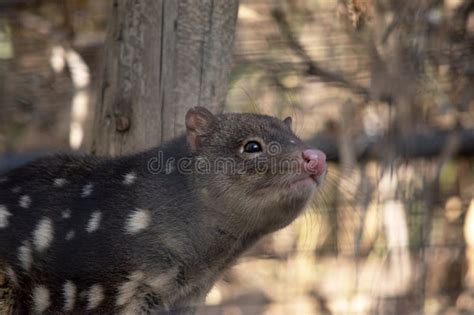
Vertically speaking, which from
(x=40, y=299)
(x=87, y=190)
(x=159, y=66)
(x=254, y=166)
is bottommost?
(x=40, y=299)

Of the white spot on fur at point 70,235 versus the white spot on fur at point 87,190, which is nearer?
the white spot on fur at point 70,235

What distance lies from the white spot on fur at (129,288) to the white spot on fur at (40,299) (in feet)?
1.02

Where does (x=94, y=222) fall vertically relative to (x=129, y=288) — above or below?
above

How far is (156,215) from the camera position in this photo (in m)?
3.82

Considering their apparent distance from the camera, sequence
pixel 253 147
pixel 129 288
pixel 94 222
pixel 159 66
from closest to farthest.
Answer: pixel 129 288
pixel 94 222
pixel 253 147
pixel 159 66

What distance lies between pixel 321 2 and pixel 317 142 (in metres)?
1.34

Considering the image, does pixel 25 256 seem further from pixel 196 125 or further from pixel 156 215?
pixel 196 125

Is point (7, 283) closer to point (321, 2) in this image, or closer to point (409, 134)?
point (409, 134)

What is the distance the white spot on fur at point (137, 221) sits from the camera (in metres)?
3.75

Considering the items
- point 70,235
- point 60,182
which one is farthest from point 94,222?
point 60,182

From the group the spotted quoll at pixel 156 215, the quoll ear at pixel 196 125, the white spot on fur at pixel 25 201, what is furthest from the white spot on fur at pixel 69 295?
the quoll ear at pixel 196 125

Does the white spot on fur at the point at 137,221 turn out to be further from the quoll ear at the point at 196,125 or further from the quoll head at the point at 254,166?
the quoll ear at the point at 196,125

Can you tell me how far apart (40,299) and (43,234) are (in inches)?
10.0

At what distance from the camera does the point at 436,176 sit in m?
5.69
